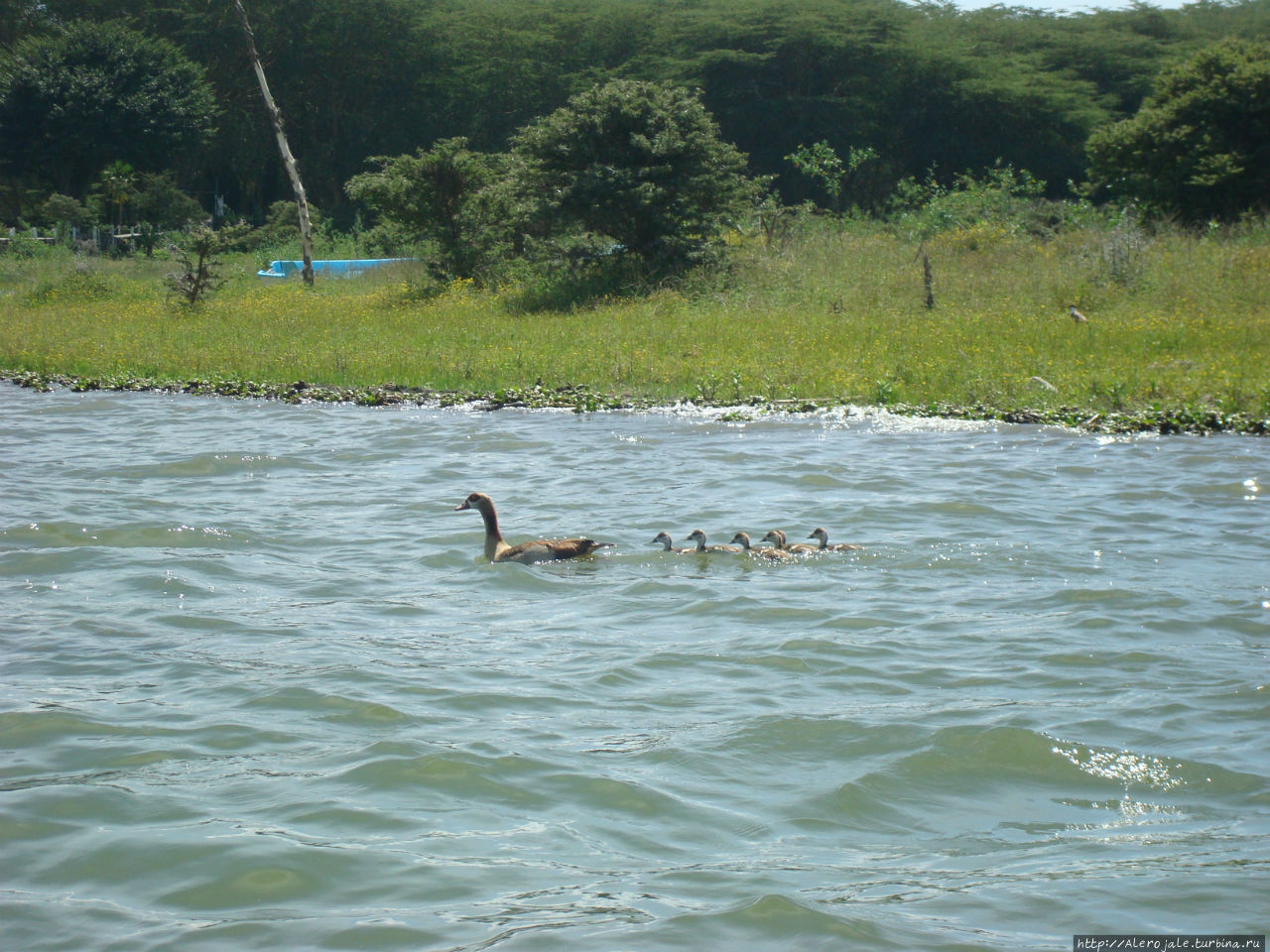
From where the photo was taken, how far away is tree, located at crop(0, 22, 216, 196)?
36.4 meters

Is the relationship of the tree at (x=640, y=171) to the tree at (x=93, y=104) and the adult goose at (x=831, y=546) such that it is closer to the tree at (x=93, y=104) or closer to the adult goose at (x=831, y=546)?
the adult goose at (x=831, y=546)

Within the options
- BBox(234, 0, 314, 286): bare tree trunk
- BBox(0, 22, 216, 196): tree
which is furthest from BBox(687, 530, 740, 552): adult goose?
BBox(0, 22, 216, 196): tree

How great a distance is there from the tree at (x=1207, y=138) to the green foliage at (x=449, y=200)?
37.5 ft

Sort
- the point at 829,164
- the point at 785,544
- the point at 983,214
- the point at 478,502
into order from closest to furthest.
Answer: the point at 785,544 < the point at 478,502 < the point at 983,214 < the point at 829,164

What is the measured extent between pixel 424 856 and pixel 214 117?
42.3 metres

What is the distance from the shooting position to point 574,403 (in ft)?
47.6

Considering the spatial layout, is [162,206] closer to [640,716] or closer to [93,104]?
[93,104]

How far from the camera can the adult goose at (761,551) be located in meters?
8.27

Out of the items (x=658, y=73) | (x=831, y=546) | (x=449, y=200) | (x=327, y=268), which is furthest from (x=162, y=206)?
(x=831, y=546)

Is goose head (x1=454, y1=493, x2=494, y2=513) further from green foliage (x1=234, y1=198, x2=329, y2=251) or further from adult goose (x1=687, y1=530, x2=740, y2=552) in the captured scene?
green foliage (x1=234, y1=198, x2=329, y2=251)

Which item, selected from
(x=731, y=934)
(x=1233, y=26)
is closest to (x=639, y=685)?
(x=731, y=934)

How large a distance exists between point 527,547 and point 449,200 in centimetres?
1763

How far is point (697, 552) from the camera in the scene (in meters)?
8.41

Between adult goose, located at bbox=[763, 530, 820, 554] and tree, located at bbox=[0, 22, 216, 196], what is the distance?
3382 cm
